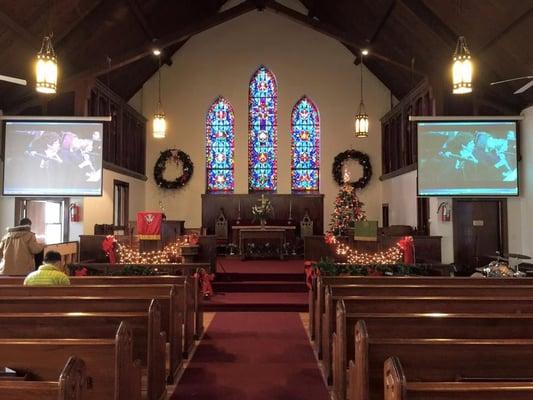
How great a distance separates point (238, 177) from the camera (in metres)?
13.5

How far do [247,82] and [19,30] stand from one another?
7.16 m

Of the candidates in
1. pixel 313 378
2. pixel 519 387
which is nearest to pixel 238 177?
pixel 313 378

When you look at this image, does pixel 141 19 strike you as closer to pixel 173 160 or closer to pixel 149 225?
pixel 173 160

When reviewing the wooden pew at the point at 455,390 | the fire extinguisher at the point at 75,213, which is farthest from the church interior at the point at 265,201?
the fire extinguisher at the point at 75,213

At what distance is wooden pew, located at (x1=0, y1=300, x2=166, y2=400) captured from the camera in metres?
2.84

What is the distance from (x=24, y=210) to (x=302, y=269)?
19.3 feet

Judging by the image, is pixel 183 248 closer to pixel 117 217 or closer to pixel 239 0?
pixel 117 217

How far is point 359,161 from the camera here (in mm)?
13383

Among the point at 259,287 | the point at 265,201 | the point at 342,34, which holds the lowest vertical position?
the point at 259,287

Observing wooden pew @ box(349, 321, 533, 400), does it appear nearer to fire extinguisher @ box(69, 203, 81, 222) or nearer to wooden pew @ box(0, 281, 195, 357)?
wooden pew @ box(0, 281, 195, 357)

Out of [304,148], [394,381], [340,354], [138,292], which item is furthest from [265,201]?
[394,381]

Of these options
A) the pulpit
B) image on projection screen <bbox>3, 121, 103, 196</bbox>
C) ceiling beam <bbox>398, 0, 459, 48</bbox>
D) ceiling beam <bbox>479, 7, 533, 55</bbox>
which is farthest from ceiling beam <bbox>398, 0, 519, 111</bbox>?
image on projection screen <bbox>3, 121, 103, 196</bbox>

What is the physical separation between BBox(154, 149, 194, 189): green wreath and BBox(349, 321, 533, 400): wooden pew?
11393mm

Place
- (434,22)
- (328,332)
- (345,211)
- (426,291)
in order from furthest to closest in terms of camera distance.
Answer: (345,211) → (434,22) → (426,291) → (328,332)
